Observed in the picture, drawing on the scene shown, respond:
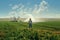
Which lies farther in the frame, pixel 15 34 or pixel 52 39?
pixel 15 34

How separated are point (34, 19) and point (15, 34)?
27.1 m

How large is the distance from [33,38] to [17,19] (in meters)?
21.9

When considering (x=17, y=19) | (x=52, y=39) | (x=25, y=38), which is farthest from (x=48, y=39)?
(x=17, y=19)

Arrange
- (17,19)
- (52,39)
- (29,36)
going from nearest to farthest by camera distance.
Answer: (52,39) < (29,36) < (17,19)

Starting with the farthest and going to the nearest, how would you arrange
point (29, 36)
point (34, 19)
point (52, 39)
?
1. point (34, 19)
2. point (29, 36)
3. point (52, 39)

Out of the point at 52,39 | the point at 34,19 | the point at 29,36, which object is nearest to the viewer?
the point at 52,39

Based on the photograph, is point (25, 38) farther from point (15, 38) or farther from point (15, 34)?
point (15, 34)

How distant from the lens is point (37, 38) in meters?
19.0

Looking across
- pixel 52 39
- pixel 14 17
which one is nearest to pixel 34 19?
pixel 14 17

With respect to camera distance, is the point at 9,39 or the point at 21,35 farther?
the point at 21,35

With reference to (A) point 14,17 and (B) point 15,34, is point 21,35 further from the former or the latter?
(A) point 14,17

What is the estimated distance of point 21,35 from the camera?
20219 mm

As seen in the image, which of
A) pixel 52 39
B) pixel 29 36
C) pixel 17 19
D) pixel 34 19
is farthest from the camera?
pixel 34 19

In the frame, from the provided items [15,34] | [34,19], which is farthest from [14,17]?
[15,34]
